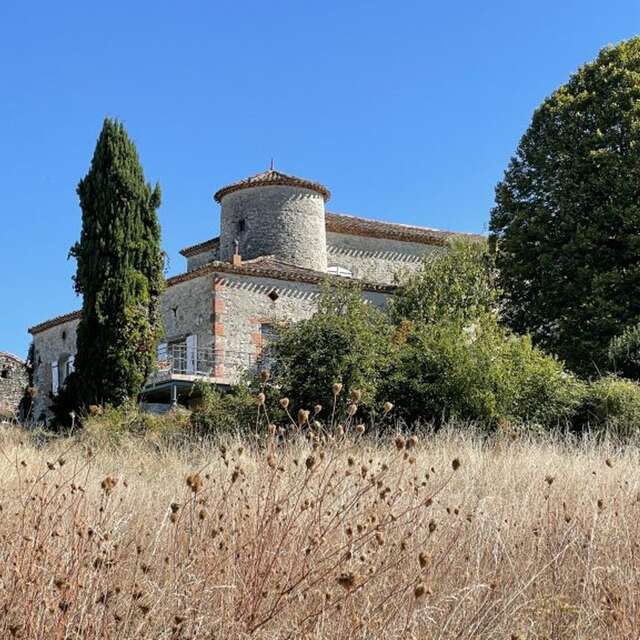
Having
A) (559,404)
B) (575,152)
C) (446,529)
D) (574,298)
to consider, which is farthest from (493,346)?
(446,529)

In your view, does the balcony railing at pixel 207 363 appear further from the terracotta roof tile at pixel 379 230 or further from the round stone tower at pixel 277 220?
the terracotta roof tile at pixel 379 230

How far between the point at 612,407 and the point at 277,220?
618 inches

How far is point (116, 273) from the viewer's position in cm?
2189

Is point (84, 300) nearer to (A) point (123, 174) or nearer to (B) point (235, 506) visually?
(A) point (123, 174)

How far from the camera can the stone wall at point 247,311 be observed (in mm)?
25016

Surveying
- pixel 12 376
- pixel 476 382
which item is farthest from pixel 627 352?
pixel 12 376

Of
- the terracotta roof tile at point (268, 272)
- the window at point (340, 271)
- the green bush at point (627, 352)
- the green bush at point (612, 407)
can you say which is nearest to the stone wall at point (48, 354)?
the terracotta roof tile at point (268, 272)

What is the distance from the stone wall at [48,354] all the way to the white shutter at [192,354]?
5630mm

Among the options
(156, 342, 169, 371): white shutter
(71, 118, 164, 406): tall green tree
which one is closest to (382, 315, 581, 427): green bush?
(71, 118, 164, 406): tall green tree

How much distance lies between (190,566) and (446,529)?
202 centimetres

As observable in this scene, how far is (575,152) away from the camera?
24.7 meters

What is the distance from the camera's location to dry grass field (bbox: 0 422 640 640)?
12.3 feet

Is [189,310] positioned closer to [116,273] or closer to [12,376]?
[116,273]

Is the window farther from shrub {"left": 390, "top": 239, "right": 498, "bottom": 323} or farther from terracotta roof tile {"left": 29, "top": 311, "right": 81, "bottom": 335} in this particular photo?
terracotta roof tile {"left": 29, "top": 311, "right": 81, "bottom": 335}
